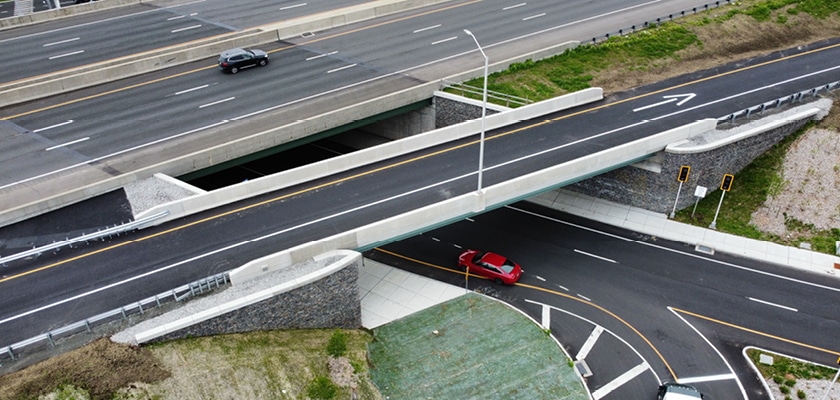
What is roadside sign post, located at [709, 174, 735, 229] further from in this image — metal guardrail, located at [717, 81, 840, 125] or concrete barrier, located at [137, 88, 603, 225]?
concrete barrier, located at [137, 88, 603, 225]

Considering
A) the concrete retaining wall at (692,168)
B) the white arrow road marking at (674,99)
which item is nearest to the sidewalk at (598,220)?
the concrete retaining wall at (692,168)

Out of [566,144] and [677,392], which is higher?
[566,144]

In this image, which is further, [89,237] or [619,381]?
[89,237]

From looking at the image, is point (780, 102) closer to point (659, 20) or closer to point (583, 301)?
point (659, 20)

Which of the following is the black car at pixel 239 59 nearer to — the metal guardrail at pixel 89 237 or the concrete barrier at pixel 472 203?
the metal guardrail at pixel 89 237

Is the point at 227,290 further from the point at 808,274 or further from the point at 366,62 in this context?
the point at 808,274

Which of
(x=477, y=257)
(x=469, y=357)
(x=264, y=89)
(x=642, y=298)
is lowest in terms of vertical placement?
(x=469, y=357)

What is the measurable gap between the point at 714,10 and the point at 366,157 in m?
36.8

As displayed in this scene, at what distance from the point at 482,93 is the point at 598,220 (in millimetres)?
11419

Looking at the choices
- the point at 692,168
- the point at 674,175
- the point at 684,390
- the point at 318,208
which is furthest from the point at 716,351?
the point at 318,208

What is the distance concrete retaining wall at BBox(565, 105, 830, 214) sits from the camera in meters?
35.3

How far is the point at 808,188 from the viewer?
36.0 metres

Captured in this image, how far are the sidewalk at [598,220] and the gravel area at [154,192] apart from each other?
10135mm

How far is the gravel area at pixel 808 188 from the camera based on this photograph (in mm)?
35125
